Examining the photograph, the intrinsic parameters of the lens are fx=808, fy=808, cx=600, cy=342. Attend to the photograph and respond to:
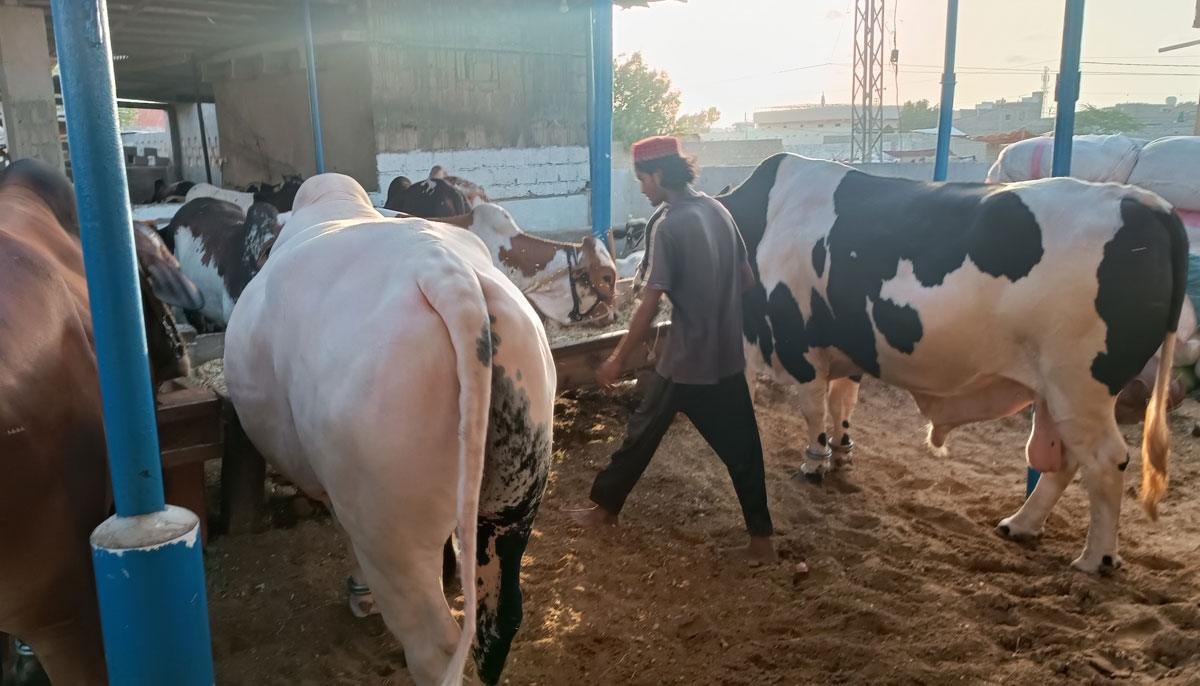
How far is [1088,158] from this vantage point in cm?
844

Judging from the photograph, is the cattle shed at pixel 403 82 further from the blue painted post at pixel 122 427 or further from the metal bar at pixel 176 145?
the blue painted post at pixel 122 427

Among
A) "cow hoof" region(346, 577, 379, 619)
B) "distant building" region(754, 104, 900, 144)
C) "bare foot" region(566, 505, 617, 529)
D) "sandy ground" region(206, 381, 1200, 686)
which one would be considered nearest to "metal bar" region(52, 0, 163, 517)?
"sandy ground" region(206, 381, 1200, 686)

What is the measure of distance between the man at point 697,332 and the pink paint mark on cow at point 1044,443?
1343 millimetres

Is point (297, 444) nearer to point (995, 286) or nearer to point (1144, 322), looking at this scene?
point (995, 286)

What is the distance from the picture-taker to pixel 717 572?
12.0 feet

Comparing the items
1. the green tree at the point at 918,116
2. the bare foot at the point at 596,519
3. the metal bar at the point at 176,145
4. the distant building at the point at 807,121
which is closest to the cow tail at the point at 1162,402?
the bare foot at the point at 596,519

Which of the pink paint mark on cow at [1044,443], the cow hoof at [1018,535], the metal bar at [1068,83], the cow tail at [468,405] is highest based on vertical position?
the metal bar at [1068,83]

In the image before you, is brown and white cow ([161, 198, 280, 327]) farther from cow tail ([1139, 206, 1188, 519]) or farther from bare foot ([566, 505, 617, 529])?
cow tail ([1139, 206, 1188, 519])

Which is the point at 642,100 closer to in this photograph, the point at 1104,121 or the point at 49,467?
the point at 1104,121

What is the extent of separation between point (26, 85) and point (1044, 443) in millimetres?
8218

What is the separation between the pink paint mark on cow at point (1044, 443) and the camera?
378 cm

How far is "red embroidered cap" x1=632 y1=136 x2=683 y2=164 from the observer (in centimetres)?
358

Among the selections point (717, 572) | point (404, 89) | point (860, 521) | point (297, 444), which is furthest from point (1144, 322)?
point (404, 89)

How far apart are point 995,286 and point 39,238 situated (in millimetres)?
3726
